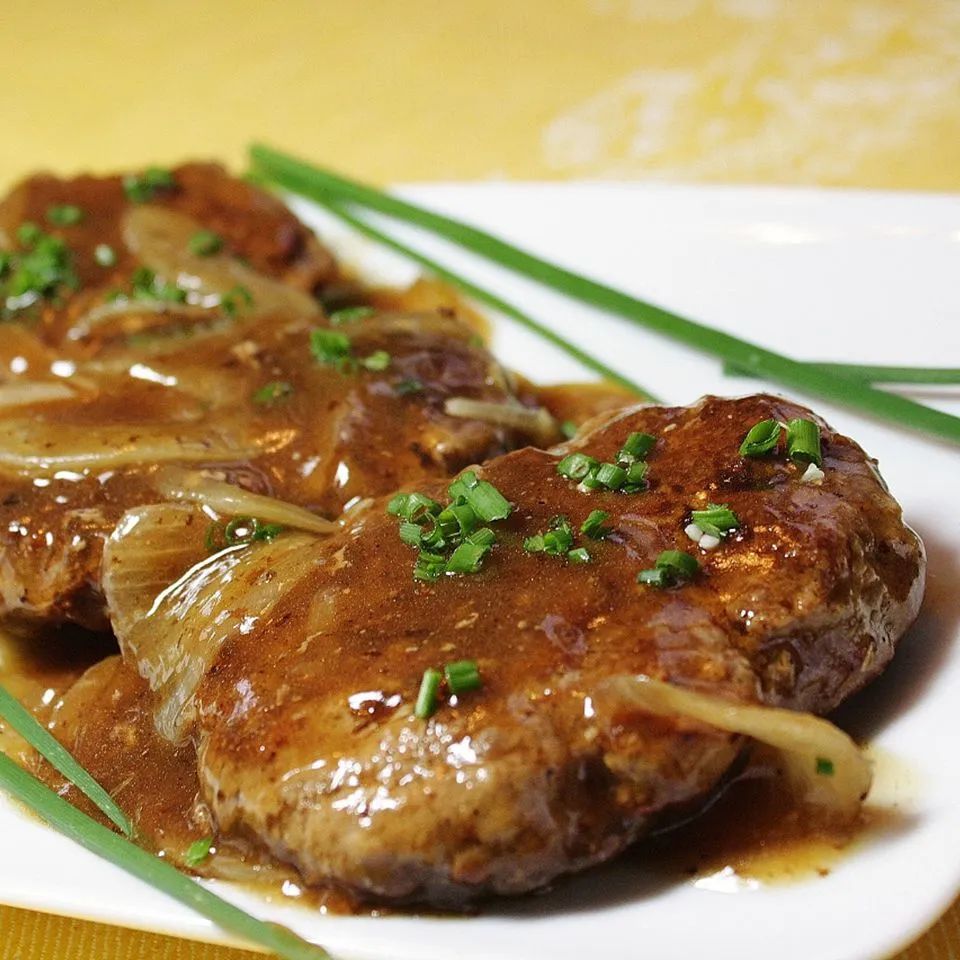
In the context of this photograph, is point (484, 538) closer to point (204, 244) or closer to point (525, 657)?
point (525, 657)

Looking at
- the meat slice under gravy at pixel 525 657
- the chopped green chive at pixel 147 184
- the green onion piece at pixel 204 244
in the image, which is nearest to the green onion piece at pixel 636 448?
the meat slice under gravy at pixel 525 657

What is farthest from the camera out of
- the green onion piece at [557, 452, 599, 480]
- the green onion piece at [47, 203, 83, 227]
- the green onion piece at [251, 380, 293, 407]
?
the green onion piece at [47, 203, 83, 227]

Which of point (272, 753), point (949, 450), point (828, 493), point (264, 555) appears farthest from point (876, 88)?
point (272, 753)

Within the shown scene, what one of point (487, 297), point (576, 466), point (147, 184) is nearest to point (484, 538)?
point (576, 466)

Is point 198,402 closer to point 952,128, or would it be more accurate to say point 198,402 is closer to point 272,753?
point 272,753

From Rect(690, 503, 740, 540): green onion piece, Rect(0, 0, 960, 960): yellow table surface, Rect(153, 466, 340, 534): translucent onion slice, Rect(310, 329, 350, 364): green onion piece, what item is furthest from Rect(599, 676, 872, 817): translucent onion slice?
Rect(0, 0, 960, 960): yellow table surface

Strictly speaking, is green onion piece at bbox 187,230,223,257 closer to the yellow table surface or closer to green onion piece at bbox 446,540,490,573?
the yellow table surface
